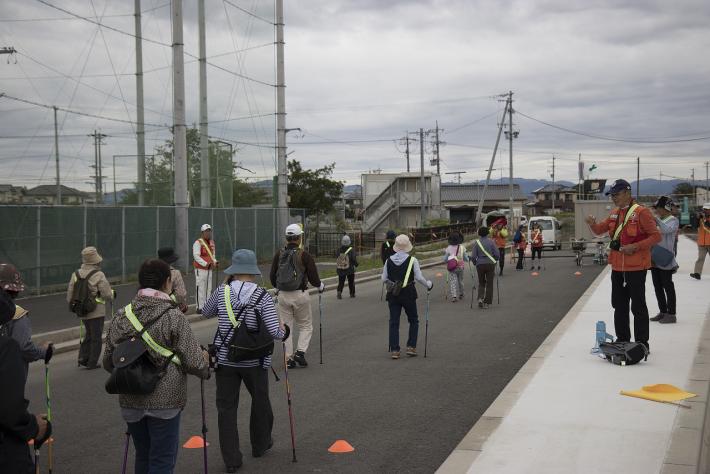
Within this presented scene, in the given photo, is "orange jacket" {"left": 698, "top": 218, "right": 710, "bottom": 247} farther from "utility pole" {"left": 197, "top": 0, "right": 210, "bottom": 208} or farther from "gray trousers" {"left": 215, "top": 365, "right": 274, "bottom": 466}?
"utility pole" {"left": 197, "top": 0, "right": 210, "bottom": 208}

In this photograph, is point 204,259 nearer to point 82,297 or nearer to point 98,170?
point 82,297

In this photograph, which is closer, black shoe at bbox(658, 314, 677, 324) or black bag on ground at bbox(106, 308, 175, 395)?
black bag on ground at bbox(106, 308, 175, 395)

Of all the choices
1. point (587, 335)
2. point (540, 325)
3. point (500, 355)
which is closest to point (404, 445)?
point (500, 355)

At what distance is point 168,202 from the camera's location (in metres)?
30.0

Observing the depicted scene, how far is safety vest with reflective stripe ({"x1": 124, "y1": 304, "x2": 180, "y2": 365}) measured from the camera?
195 inches

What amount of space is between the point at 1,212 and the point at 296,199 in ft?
113

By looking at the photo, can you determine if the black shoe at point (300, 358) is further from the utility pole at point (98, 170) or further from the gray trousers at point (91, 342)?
the utility pole at point (98, 170)

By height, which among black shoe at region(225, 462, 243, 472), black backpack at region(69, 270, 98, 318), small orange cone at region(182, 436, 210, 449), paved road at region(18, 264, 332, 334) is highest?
black backpack at region(69, 270, 98, 318)

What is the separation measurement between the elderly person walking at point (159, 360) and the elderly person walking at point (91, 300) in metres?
5.86

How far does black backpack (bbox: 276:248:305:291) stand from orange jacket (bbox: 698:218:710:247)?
10922mm

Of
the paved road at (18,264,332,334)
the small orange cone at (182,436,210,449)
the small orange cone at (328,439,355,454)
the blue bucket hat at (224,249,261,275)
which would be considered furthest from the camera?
the paved road at (18,264,332,334)

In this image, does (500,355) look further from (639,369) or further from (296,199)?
(296,199)

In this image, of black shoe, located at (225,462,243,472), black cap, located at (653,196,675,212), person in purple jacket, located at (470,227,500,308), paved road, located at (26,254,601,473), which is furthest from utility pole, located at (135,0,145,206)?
black shoe, located at (225,462,243,472)

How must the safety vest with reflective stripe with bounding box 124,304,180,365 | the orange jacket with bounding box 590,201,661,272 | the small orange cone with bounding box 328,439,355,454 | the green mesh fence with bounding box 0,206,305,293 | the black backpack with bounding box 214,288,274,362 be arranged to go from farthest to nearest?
the green mesh fence with bounding box 0,206,305,293, the orange jacket with bounding box 590,201,661,272, the small orange cone with bounding box 328,439,355,454, the black backpack with bounding box 214,288,274,362, the safety vest with reflective stripe with bounding box 124,304,180,365
